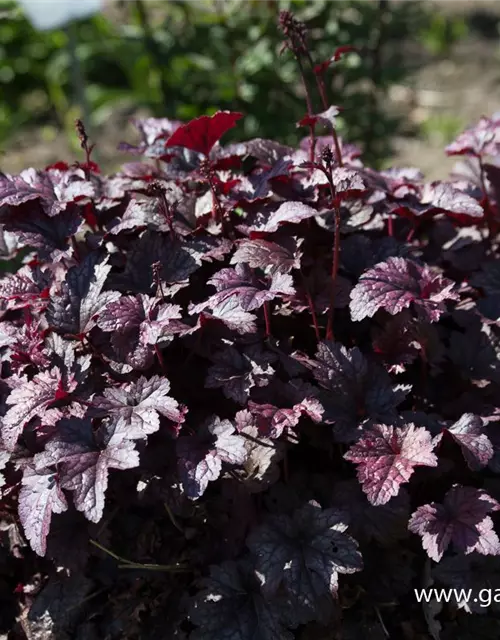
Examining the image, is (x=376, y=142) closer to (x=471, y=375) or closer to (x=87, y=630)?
(x=471, y=375)

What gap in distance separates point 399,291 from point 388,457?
1.29ft

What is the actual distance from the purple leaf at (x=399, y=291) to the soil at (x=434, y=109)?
9.93 ft

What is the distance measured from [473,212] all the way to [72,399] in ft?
3.69

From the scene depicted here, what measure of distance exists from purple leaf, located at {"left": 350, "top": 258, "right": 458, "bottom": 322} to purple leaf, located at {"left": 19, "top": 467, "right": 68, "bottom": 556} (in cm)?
76

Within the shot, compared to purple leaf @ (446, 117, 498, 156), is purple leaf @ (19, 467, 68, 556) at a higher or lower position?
lower

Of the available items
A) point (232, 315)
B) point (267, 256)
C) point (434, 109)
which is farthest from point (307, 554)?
point (434, 109)

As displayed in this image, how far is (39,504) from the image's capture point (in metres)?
1.62

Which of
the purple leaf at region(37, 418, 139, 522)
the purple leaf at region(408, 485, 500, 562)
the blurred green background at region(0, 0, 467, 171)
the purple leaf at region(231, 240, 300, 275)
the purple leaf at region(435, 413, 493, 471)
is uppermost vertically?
the blurred green background at region(0, 0, 467, 171)

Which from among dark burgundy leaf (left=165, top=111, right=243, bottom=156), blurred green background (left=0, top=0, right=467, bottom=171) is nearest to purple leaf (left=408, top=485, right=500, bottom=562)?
dark burgundy leaf (left=165, top=111, right=243, bottom=156)

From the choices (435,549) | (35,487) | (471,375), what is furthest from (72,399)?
(471,375)

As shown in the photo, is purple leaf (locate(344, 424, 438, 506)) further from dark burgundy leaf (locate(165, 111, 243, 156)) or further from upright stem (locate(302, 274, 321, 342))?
dark burgundy leaf (locate(165, 111, 243, 156))

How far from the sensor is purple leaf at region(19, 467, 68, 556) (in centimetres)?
158

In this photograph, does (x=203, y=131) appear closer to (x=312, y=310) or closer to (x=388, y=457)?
(x=312, y=310)

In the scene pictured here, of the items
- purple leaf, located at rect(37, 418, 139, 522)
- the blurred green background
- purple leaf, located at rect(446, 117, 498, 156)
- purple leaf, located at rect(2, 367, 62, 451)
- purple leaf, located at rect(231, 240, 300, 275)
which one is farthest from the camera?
the blurred green background
